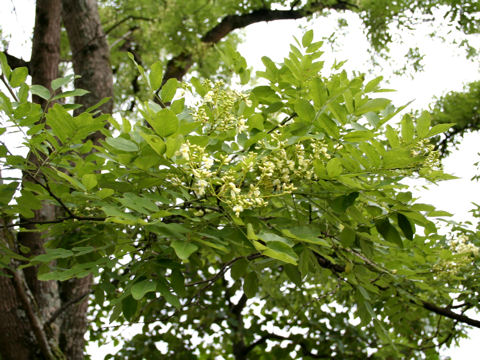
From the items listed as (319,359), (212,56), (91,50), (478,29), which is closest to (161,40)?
(212,56)

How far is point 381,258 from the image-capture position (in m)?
1.96

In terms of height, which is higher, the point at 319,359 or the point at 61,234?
the point at 61,234

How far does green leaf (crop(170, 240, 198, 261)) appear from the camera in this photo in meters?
1.09

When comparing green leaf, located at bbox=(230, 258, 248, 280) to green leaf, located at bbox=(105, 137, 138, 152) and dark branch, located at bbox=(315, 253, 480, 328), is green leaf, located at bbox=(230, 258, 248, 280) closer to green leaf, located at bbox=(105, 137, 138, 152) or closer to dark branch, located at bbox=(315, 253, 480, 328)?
dark branch, located at bbox=(315, 253, 480, 328)

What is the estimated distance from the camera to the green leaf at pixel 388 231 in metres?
1.51

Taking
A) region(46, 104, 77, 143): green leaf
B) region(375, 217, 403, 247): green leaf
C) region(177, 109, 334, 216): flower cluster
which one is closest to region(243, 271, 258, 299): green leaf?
region(177, 109, 334, 216): flower cluster

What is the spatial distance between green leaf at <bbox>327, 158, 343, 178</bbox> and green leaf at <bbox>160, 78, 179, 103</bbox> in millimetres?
507

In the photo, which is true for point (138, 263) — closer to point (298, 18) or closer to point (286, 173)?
point (286, 173)

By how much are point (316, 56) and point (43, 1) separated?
2826 millimetres

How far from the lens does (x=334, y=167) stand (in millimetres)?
1253

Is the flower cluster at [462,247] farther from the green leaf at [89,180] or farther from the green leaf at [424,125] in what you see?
the green leaf at [89,180]

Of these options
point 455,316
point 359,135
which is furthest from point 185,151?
point 455,316

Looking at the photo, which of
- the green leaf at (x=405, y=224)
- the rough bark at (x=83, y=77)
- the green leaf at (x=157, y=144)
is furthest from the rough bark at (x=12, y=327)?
the green leaf at (x=405, y=224)

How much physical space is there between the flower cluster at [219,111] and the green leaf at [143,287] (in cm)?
47
